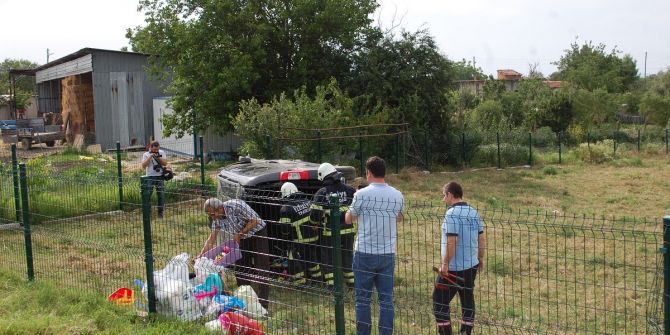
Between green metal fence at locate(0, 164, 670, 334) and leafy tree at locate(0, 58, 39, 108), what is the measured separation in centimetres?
4414

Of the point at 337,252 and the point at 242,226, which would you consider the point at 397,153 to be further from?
the point at 337,252

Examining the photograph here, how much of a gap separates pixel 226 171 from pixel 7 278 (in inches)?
114

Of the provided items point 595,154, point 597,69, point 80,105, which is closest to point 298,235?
point 595,154

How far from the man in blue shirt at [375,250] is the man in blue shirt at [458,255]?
41 centimetres

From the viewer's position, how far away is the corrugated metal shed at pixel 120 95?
3212 cm

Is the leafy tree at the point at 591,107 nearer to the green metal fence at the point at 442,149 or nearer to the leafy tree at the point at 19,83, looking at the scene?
the green metal fence at the point at 442,149

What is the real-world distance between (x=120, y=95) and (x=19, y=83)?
2090 inches

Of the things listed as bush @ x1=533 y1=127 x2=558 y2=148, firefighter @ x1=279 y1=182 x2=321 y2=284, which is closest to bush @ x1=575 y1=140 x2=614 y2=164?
bush @ x1=533 y1=127 x2=558 y2=148

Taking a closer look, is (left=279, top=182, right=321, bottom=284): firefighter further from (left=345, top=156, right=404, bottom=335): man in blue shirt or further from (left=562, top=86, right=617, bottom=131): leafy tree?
(left=562, top=86, right=617, bottom=131): leafy tree

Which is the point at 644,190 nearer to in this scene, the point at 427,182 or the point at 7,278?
the point at 427,182

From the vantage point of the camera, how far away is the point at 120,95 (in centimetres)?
3253

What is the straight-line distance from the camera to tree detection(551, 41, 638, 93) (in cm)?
5653

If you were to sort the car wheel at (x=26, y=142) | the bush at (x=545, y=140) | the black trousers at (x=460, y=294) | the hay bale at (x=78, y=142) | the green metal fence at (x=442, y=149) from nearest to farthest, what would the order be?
the black trousers at (x=460, y=294) → the green metal fence at (x=442, y=149) → the bush at (x=545, y=140) → the hay bale at (x=78, y=142) → the car wheel at (x=26, y=142)

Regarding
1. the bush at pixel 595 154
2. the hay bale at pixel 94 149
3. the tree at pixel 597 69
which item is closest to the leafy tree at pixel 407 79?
the bush at pixel 595 154
